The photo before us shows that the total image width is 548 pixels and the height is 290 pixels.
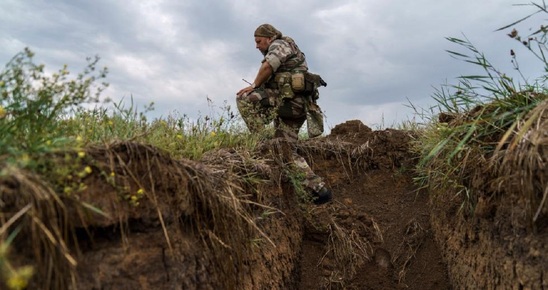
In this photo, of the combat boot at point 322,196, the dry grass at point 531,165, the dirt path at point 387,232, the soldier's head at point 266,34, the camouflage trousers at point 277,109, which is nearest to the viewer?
the dry grass at point 531,165

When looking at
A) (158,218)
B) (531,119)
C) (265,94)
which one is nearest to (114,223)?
(158,218)

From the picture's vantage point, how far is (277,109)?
6.19 meters

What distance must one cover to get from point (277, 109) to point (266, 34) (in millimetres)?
1355

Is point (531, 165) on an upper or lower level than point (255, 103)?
lower

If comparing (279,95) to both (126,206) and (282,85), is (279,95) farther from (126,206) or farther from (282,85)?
(126,206)

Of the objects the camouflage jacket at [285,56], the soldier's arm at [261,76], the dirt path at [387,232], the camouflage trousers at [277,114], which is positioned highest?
the camouflage jacket at [285,56]

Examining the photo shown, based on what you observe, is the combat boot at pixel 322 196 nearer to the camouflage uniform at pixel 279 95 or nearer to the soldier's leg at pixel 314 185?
the soldier's leg at pixel 314 185

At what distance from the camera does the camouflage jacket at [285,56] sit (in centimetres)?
671

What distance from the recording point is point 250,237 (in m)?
3.44

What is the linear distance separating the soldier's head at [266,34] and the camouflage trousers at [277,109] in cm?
69

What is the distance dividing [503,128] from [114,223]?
8.16 feet

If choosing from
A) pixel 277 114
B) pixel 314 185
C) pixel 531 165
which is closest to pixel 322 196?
pixel 314 185

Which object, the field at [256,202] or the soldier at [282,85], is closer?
the field at [256,202]

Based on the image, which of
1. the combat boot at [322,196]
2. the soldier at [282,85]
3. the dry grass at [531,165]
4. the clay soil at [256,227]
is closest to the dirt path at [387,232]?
the clay soil at [256,227]
